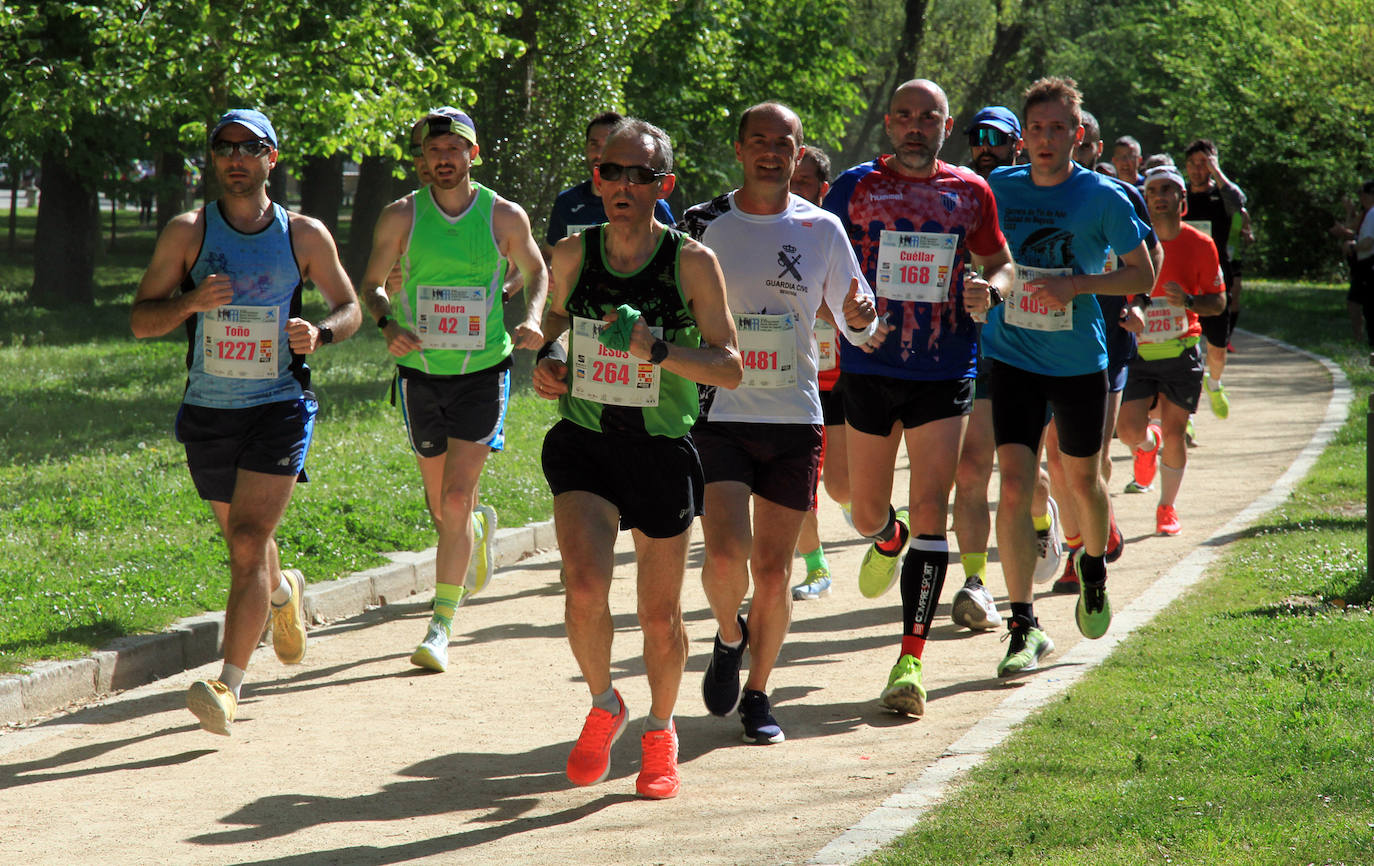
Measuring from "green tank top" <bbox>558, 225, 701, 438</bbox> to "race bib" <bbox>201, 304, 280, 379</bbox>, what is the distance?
1524 millimetres

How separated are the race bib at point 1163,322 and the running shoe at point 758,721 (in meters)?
5.20

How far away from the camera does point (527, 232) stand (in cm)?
717

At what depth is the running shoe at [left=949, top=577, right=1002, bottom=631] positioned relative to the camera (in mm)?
7340

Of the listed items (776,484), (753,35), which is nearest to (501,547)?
(776,484)

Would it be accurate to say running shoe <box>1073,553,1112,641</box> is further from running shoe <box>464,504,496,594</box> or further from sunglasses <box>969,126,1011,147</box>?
running shoe <box>464,504,496,594</box>

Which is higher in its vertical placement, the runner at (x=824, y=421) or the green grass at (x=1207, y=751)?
the runner at (x=824, y=421)

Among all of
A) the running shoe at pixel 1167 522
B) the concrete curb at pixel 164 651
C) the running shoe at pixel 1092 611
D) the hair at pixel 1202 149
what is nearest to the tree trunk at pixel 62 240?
the concrete curb at pixel 164 651

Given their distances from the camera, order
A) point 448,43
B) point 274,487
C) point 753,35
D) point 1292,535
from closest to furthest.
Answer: point 274,487 → point 1292,535 → point 448,43 → point 753,35

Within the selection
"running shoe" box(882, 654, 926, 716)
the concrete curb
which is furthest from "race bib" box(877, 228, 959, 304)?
the concrete curb

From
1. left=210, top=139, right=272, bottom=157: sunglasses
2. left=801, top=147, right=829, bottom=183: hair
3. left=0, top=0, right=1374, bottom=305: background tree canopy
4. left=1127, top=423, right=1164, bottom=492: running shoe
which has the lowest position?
left=1127, top=423, right=1164, bottom=492: running shoe

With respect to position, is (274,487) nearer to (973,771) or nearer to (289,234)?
(289,234)

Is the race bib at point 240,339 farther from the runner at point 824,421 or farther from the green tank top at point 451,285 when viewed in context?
the runner at point 824,421

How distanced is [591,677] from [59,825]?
168 centimetres

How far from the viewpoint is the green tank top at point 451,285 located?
7.08 meters
